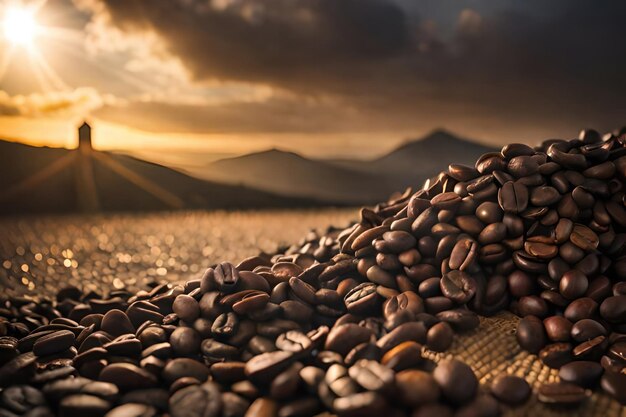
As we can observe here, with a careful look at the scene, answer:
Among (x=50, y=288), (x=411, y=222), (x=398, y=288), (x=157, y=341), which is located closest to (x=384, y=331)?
(x=398, y=288)

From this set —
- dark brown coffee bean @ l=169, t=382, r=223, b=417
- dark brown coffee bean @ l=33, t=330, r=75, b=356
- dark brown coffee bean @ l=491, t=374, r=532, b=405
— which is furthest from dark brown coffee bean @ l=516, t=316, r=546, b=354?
dark brown coffee bean @ l=33, t=330, r=75, b=356

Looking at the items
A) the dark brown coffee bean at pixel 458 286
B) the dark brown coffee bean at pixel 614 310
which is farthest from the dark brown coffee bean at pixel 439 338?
the dark brown coffee bean at pixel 614 310

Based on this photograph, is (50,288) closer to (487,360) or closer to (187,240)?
(187,240)

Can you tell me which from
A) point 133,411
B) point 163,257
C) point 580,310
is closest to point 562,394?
point 580,310

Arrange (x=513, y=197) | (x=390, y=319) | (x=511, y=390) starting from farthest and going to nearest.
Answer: (x=513, y=197) → (x=390, y=319) → (x=511, y=390)

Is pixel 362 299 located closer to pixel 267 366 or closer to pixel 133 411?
pixel 267 366

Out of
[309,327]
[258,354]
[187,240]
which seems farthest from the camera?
[187,240]
